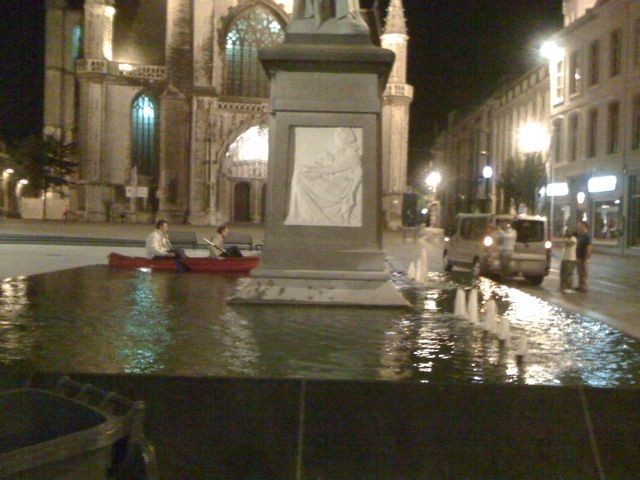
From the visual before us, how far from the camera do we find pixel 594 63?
1786 inches

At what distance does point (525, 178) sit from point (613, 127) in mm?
7634

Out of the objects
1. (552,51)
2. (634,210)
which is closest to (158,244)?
(634,210)

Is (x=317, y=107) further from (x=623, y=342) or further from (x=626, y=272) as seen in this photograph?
(x=626, y=272)

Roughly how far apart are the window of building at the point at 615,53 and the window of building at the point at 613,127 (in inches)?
67.4

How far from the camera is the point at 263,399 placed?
5.60 m

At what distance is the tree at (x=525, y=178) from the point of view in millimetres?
49500

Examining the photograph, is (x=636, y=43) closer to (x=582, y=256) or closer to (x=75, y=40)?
(x=582, y=256)

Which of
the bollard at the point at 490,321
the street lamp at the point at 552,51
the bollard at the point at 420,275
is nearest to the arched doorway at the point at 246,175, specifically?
the street lamp at the point at 552,51

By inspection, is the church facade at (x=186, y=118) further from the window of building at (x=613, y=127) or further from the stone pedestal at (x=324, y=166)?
the stone pedestal at (x=324, y=166)

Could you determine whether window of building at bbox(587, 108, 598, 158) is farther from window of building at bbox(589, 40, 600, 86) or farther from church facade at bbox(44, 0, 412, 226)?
church facade at bbox(44, 0, 412, 226)

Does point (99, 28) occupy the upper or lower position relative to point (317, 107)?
upper

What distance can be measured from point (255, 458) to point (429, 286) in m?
9.67

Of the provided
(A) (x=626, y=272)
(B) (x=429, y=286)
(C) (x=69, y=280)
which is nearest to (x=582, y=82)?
(A) (x=626, y=272)

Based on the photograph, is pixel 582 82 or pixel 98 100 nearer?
pixel 582 82
